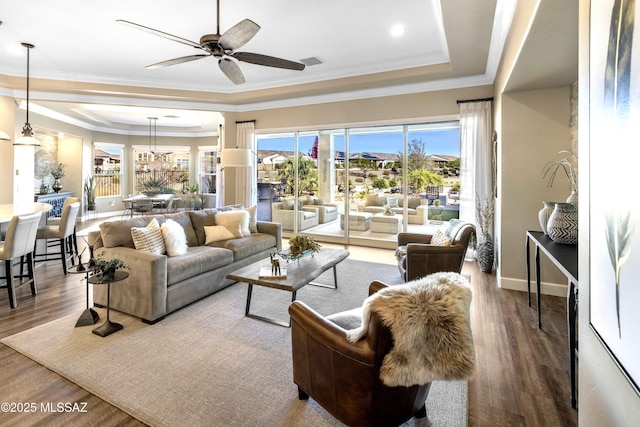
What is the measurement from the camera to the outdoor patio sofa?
20.4 ft

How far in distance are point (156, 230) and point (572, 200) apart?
4.25 m

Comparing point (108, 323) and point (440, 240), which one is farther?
point (440, 240)

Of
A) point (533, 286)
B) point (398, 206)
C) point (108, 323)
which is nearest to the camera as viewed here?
point (108, 323)

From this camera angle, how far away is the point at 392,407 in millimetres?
1613

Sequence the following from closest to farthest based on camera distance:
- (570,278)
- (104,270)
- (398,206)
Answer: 1. (570,278)
2. (104,270)
3. (398,206)

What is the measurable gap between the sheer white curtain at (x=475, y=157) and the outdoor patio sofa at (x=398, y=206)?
875mm

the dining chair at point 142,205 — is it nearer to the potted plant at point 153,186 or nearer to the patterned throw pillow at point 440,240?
the potted plant at point 153,186

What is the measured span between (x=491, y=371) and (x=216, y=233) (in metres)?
3.50

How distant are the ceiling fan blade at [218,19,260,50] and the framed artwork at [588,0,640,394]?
232 cm

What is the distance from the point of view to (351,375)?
1585mm

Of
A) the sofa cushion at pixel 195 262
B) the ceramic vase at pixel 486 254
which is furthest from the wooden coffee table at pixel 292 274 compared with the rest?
the ceramic vase at pixel 486 254

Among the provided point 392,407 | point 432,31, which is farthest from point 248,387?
point 432,31

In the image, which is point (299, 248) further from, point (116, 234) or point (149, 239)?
point (116, 234)

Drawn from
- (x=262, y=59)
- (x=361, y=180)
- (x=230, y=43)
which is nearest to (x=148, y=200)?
(x=361, y=180)
